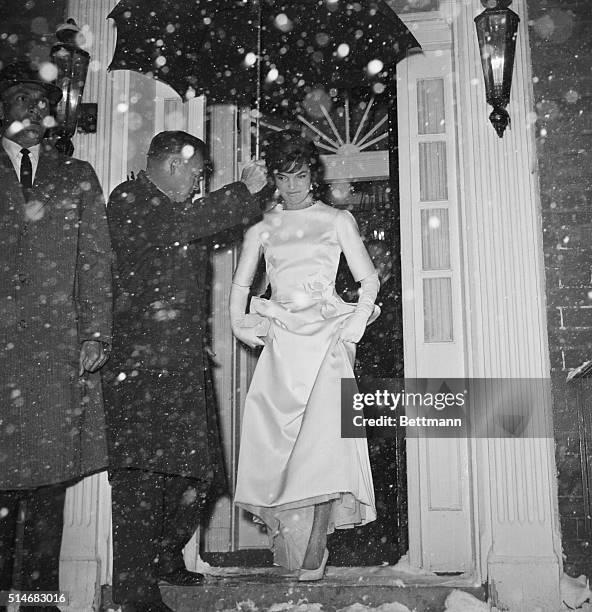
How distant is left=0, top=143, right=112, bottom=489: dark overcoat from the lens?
215 cm

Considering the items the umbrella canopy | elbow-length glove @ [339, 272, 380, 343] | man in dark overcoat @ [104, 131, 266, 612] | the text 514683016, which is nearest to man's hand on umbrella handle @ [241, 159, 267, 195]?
man in dark overcoat @ [104, 131, 266, 612]

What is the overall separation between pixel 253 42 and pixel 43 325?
4.65 feet

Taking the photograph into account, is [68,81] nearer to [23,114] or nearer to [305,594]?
[23,114]

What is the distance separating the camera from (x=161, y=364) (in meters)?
2.35

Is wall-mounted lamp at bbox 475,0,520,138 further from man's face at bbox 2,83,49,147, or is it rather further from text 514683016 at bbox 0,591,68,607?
text 514683016 at bbox 0,591,68,607

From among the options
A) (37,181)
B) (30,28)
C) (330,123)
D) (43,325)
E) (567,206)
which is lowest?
(43,325)

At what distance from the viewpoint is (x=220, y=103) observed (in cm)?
317

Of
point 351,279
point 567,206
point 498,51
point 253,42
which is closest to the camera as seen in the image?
point 498,51

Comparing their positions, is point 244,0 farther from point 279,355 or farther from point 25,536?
point 25,536

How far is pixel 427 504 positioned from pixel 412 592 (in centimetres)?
34

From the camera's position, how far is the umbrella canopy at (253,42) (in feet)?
9.35

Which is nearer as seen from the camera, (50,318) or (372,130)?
(50,318)

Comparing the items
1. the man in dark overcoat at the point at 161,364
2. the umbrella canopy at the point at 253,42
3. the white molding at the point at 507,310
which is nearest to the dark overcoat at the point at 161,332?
the man in dark overcoat at the point at 161,364

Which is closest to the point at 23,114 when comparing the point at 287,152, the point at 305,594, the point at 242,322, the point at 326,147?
the point at 287,152
